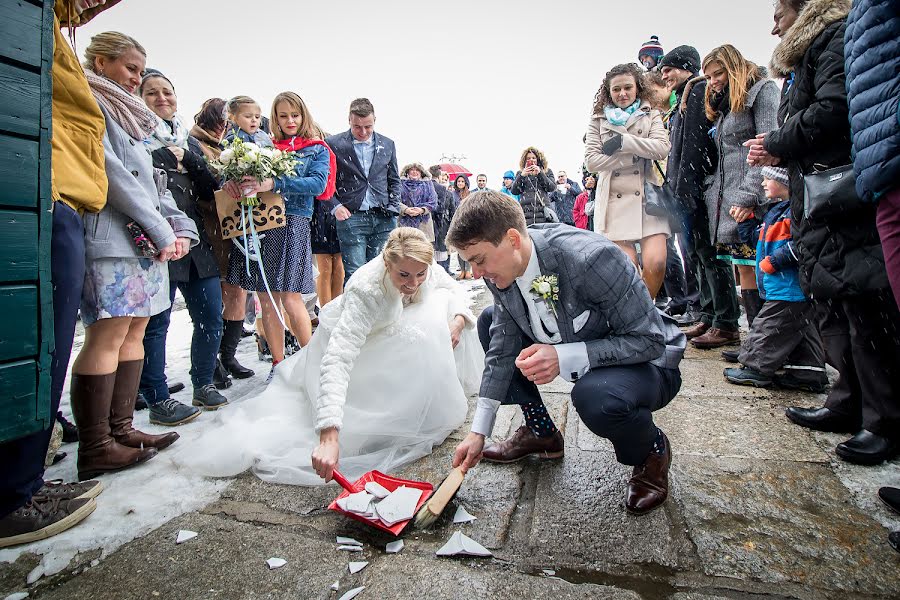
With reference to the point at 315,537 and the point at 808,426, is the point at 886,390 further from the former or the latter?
the point at 315,537

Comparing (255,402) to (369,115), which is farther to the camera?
(369,115)

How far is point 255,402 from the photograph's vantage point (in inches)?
98.3

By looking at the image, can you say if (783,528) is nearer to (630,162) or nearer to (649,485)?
(649,485)

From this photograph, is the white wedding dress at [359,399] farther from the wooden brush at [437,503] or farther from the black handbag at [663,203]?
the black handbag at [663,203]

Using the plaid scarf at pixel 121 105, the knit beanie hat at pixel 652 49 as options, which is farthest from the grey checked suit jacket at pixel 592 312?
the knit beanie hat at pixel 652 49

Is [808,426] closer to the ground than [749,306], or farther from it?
closer to the ground

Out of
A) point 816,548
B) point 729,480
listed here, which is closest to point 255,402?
point 729,480

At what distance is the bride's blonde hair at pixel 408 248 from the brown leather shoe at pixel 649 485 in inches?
47.2

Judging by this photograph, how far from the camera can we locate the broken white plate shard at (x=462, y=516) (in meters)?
1.61

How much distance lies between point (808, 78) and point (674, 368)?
54.1 inches

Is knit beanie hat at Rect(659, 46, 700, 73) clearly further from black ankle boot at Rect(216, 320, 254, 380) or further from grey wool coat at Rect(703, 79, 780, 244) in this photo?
black ankle boot at Rect(216, 320, 254, 380)

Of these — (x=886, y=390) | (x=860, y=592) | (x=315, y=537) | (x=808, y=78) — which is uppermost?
(x=808, y=78)

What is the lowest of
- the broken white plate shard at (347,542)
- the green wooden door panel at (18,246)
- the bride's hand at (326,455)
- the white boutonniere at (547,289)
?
the broken white plate shard at (347,542)

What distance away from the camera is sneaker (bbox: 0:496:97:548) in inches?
61.4
